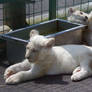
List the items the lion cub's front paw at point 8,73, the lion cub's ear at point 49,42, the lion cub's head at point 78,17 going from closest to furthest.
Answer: the lion cub's ear at point 49,42 < the lion cub's front paw at point 8,73 < the lion cub's head at point 78,17

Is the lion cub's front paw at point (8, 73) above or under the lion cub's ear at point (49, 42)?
under

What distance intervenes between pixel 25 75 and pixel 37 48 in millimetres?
371

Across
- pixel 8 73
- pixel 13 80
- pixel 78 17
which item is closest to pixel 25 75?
pixel 13 80

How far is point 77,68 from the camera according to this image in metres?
4.31

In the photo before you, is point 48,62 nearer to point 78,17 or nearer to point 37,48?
point 37,48

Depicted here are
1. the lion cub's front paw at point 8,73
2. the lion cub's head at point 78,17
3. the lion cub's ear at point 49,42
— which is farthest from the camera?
the lion cub's head at point 78,17

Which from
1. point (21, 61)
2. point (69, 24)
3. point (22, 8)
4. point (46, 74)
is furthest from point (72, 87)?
point (22, 8)

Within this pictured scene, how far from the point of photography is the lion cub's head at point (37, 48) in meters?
4.05

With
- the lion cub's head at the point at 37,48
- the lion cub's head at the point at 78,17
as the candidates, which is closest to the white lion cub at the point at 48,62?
the lion cub's head at the point at 37,48

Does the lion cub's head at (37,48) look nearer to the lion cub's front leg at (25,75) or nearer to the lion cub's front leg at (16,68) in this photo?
the lion cub's front leg at (25,75)

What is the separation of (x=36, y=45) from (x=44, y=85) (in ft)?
1.64

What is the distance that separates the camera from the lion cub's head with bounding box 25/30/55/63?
4.05 metres

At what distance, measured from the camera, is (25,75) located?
4133 millimetres

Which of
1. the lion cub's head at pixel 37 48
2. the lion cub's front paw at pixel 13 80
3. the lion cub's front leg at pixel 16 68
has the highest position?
the lion cub's head at pixel 37 48
